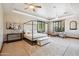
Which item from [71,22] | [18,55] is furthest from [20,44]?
[71,22]

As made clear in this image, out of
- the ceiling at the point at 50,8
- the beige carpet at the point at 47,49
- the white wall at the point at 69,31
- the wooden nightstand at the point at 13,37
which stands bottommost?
the beige carpet at the point at 47,49

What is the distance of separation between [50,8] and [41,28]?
42cm

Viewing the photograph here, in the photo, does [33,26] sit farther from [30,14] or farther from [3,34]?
[3,34]

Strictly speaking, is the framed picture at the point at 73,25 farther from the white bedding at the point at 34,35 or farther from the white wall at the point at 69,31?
the white bedding at the point at 34,35

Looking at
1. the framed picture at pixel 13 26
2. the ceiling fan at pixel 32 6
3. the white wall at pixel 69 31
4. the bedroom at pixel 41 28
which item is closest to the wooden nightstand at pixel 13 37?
the bedroom at pixel 41 28

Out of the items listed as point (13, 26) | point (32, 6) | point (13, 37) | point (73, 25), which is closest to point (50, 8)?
point (32, 6)

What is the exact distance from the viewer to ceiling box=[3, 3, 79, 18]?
1.85 metres

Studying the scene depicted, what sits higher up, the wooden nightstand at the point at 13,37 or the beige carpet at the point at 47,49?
the wooden nightstand at the point at 13,37

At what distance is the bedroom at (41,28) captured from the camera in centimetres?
185

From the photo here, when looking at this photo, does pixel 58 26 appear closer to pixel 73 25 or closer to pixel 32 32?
pixel 73 25

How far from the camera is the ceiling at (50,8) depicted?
1.85m

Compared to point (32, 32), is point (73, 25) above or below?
above

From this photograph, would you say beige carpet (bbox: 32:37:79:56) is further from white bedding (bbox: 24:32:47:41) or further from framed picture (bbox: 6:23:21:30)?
framed picture (bbox: 6:23:21:30)

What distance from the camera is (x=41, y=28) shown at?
1901 millimetres
